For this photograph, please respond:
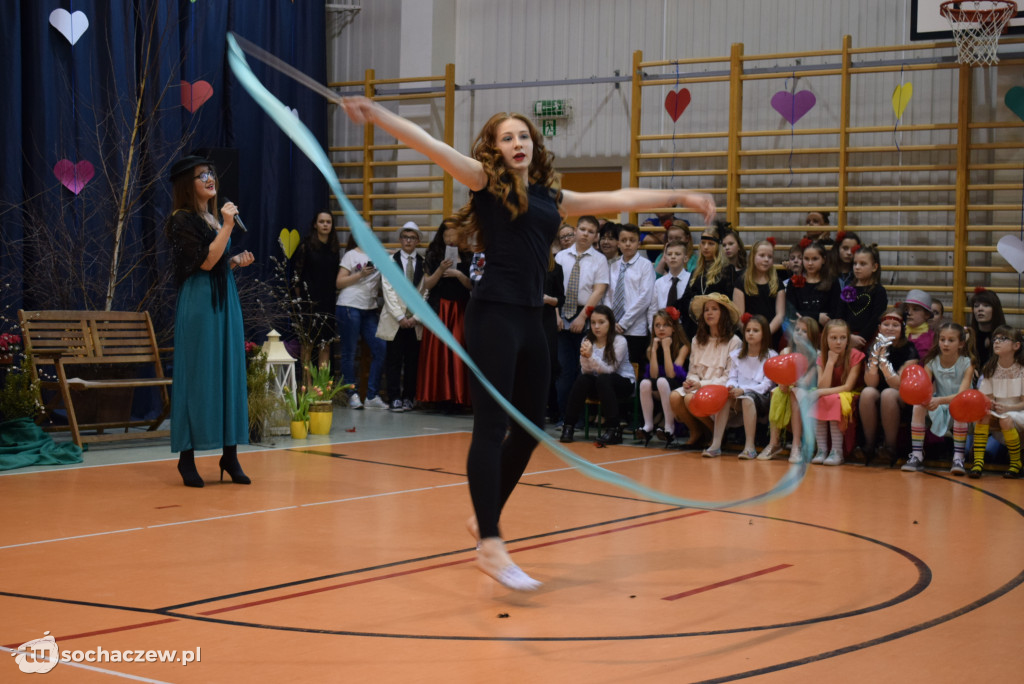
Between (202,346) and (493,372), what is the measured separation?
2.47 meters

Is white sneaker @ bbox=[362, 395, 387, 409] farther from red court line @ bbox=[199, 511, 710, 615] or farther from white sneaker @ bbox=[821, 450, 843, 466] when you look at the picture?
red court line @ bbox=[199, 511, 710, 615]

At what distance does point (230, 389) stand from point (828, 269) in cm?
416

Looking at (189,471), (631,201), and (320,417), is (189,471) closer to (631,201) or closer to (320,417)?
(320,417)

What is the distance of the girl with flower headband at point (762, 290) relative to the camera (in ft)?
23.8

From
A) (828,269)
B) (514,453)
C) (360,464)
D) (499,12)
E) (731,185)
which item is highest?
(499,12)

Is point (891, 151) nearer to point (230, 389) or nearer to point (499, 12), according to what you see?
point (499, 12)

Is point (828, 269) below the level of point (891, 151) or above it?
below

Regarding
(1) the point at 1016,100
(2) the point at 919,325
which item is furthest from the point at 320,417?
(1) the point at 1016,100

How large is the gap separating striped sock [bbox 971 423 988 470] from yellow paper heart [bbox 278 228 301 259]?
671cm

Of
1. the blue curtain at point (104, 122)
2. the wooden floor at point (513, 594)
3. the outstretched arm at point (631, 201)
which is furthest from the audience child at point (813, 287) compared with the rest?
the blue curtain at point (104, 122)

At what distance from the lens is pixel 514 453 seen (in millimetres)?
3393

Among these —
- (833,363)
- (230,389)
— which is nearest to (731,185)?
(833,363)

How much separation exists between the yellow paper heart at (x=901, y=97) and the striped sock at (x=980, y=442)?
12.3ft

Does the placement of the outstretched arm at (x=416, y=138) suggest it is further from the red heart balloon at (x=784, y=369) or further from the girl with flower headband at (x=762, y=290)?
the girl with flower headband at (x=762, y=290)
